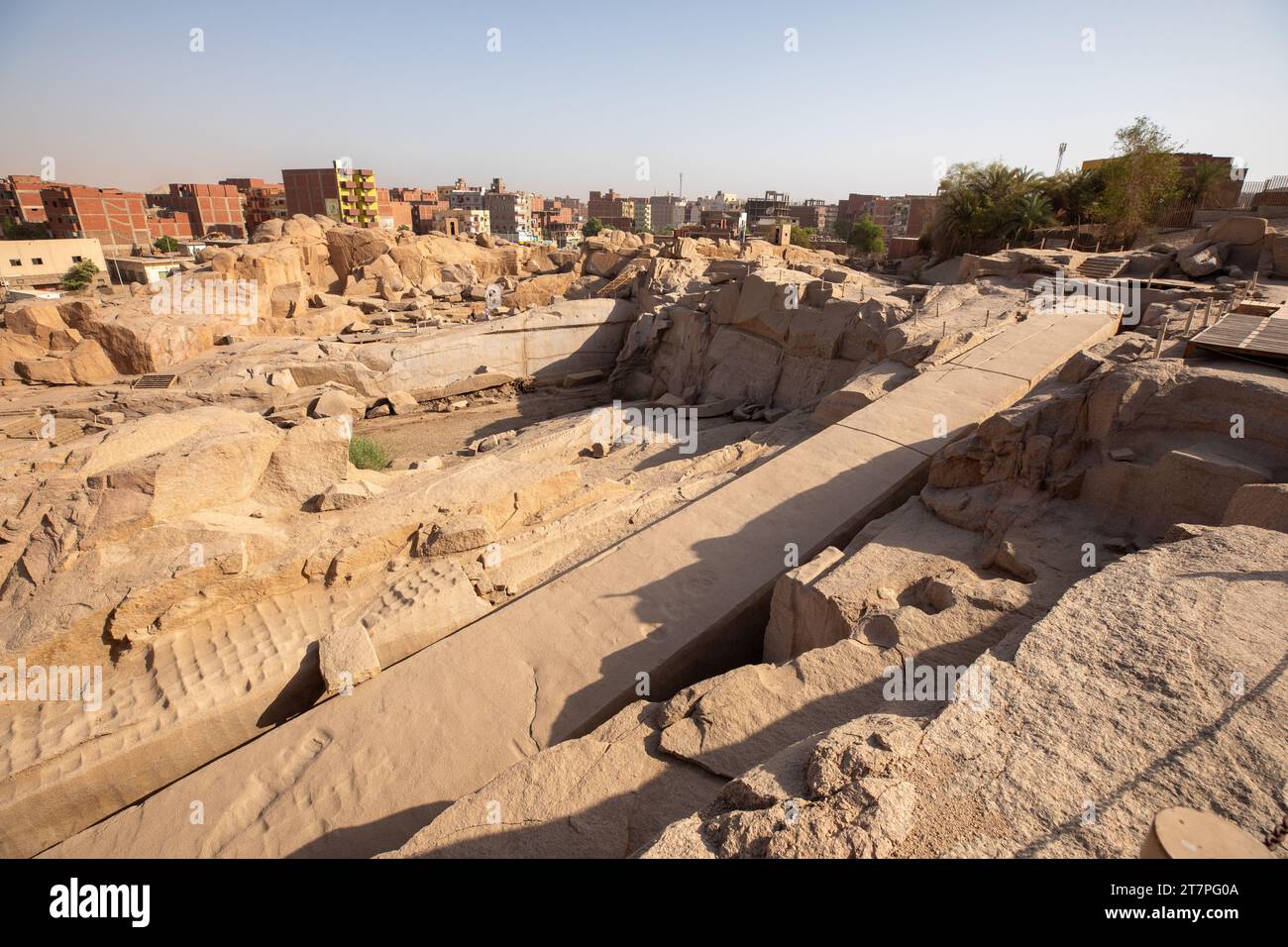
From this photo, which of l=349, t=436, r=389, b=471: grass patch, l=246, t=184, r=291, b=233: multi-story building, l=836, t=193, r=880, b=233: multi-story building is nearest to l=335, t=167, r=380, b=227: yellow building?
l=246, t=184, r=291, b=233: multi-story building

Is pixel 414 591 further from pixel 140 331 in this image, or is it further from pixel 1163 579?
pixel 140 331

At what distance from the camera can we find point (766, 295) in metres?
13.1

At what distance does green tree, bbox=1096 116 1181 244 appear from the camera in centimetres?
1467

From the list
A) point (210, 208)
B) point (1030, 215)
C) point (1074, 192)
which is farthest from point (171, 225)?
point (1074, 192)

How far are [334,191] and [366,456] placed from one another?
36062 millimetres

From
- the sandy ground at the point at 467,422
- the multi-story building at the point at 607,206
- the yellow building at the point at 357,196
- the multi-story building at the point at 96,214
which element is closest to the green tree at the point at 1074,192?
the sandy ground at the point at 467,422

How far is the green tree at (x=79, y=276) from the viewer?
2234 cm

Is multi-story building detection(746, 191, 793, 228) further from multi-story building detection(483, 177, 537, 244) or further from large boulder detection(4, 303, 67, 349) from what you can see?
large boulder detection(4, 303, 67, 349)

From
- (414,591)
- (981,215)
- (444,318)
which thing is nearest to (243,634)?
(414,591)

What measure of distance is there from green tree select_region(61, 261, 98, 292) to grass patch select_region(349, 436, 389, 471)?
1940 centimetres

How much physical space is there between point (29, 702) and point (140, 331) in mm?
11104

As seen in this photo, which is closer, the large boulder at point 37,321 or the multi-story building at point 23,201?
the large boulder at point 37,321

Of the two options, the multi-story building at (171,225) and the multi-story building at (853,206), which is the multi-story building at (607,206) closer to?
the multi-story building at (853,206)

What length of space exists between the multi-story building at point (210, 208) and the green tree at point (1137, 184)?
44.7m
